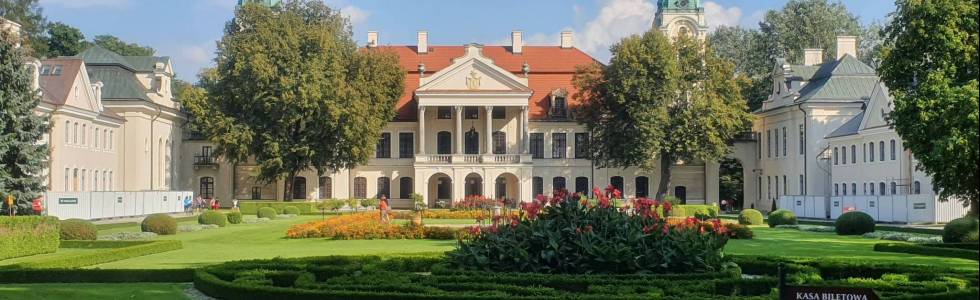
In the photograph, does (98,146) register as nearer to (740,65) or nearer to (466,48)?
(466,48)

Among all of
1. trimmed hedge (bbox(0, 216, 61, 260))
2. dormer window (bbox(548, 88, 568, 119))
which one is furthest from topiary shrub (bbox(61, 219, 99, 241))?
dormer window (bbox(548, 88, 568, 119))

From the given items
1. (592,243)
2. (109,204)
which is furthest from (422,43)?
(592,243)

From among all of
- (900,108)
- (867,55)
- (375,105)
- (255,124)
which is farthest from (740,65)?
(900,108)

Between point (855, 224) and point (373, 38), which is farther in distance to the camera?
point (373, 38)

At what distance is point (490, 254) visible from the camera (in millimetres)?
17797

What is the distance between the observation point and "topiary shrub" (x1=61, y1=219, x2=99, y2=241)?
31.4m

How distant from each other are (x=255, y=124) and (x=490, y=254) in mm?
46247

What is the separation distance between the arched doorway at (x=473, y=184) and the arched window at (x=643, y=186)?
10.5 meters

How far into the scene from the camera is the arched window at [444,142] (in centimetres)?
7356

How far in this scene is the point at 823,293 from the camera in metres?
7.57

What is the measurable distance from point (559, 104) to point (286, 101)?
20974mm

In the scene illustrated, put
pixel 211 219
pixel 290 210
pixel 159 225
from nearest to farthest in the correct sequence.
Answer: pixel 159 225 < pixel 211 219 < pixel 290 210

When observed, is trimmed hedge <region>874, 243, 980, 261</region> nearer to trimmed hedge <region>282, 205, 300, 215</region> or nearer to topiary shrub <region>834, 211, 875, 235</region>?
topiary shrub <region>834, 211, 875, 235</region>

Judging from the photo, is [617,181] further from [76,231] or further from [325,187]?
[76,231]
